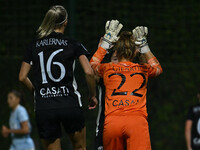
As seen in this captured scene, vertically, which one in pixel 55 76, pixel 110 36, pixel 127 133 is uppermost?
pixel 110 36

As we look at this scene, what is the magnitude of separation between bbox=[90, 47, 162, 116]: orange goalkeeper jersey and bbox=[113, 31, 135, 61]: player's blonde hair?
10 cm

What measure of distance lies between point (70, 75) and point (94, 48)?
544cm

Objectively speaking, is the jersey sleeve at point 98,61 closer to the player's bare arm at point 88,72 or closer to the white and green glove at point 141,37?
the player's bare arm at point 88,72

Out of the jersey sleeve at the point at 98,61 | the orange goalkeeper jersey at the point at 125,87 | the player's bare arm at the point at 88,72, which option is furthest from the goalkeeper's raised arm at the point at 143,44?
the player's bare arm at the point at 88,72

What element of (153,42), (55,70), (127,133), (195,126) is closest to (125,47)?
(55,70)

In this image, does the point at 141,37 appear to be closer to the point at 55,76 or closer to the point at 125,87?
the point at 125,87

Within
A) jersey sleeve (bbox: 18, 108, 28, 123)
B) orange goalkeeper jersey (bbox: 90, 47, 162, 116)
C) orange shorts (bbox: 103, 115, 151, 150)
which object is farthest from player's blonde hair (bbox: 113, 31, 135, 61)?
jersey sleeve (bbox: 18, 108, 28, 123)

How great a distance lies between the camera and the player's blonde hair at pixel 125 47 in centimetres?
625

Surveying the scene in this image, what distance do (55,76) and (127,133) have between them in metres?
1.00

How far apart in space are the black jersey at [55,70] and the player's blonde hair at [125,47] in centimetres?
37

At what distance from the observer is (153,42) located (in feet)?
40.5

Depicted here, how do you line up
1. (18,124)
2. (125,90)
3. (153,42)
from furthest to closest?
(153,42)
(18,124)
(125,90)

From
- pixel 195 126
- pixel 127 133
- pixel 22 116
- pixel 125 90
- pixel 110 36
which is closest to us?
pixel 127 133

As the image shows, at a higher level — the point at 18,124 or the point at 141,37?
the point at 141,37
